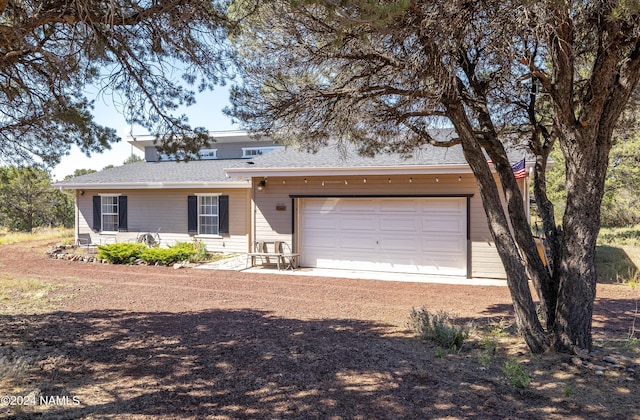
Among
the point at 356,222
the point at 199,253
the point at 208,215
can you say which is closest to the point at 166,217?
the point at 208,215

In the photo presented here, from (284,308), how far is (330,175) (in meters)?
4.80

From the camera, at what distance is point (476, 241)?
33.6 feet

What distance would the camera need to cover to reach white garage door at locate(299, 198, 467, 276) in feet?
34.7

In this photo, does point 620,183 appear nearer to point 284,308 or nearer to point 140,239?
point 284,308

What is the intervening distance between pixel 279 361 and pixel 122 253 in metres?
9.95

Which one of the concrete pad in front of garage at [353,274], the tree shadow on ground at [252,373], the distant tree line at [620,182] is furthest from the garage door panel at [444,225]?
the distant tree line at [620,182]

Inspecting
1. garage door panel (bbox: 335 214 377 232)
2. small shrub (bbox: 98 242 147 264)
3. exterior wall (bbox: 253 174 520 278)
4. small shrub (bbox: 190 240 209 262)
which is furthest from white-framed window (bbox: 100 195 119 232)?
garage door panel (bbox: 335 214 377 232)

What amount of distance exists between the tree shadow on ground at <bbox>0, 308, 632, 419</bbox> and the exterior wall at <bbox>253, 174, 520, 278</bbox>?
5125 mm

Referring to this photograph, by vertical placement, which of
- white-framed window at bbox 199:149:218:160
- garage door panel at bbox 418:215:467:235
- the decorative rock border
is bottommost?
the decorative rock border

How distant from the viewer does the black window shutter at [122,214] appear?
615 inches

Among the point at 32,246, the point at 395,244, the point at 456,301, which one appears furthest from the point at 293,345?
the point at 32,246

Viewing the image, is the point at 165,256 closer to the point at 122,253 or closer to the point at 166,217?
the point at 122,253

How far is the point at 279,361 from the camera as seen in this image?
462 cm

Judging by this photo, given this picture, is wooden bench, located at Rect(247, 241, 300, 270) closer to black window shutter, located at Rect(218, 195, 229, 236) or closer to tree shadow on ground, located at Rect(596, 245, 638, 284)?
black window shutter, located at Rect(218, 195, 229, 236)
